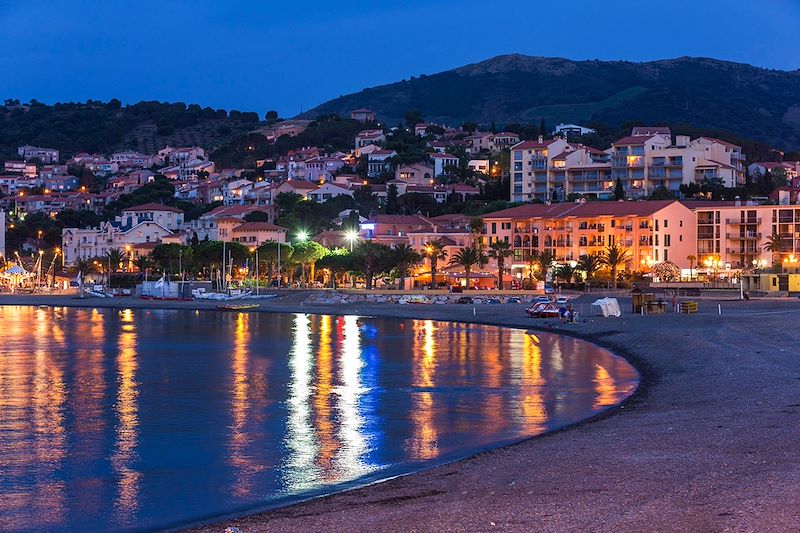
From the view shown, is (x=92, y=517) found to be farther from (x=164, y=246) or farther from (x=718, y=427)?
(x=164, y=246)

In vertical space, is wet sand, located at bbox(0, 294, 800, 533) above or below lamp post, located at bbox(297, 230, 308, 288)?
below

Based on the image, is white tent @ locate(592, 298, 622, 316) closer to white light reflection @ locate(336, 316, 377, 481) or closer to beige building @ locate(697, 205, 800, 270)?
white light reflection @ locate(336, 316, 377, 481)

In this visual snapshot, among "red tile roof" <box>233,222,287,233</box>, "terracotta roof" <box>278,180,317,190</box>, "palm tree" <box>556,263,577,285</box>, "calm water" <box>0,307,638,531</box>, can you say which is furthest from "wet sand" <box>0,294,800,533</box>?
"terracotta roof" <box>278,180,317,190</box>

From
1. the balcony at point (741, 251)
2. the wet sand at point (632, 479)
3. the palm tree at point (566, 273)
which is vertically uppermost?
the balcony at point (741, 251)

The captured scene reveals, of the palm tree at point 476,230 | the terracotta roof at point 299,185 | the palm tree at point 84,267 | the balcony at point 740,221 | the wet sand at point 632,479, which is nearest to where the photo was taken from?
the wet sand at point 632,479

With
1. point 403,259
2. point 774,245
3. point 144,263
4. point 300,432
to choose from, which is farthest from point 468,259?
point 300,432

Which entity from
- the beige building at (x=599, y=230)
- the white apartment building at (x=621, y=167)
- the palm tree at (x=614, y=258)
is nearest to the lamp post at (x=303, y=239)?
the beige building at (x=599, y=230)

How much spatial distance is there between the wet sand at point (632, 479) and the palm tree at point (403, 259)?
57006 millimetres

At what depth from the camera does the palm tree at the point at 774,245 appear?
76975 millimetres

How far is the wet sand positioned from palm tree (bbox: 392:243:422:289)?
187 ft

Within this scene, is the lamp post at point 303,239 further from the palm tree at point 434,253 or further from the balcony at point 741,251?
the balcony at point 741,251

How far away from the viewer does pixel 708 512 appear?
11195 millimetres

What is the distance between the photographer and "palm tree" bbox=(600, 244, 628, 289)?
72.4 metres

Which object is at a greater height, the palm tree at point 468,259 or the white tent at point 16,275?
the palm tree at point 468,259
